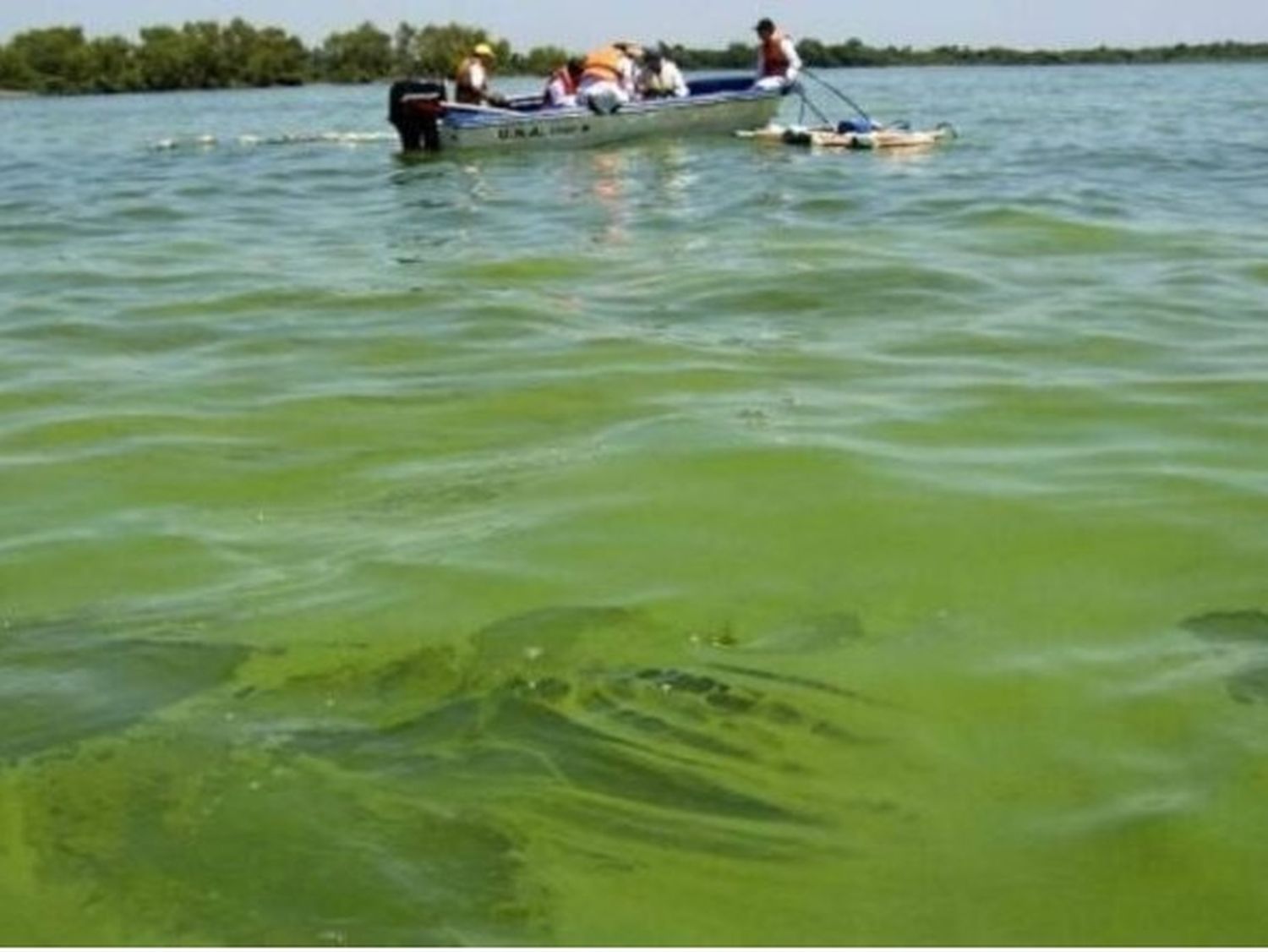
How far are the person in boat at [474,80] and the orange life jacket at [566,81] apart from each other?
2.83 feet

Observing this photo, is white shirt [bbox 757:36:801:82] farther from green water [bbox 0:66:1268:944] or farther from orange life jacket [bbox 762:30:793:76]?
green water [bbox 0:66:1268:944]

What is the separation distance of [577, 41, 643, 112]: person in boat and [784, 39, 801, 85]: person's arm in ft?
6.88

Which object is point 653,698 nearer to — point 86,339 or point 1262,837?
point 1262,837

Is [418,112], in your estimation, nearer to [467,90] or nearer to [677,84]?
[467,90]

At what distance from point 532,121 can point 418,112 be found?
1431 mm

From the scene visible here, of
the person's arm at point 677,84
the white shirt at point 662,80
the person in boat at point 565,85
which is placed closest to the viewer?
the person in boat at point 565,85

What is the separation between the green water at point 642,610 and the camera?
2982mm

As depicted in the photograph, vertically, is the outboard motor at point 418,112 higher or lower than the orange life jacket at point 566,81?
lower

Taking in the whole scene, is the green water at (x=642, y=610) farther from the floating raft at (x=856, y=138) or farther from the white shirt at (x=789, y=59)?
the white shirt at (x=789, y=59)

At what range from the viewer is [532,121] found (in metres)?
21.8

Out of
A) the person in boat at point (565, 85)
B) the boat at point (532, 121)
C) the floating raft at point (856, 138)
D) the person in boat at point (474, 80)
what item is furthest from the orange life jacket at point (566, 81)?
the floating raft at point (856, 138)

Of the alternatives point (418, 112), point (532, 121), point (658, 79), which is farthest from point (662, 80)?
point (418, 112)

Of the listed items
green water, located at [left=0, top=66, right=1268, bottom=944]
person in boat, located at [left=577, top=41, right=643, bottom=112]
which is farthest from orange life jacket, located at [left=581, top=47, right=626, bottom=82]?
green water, located at [left=0, top=66, right=1268, bottom=944]

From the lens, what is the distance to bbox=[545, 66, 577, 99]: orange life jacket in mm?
23734
